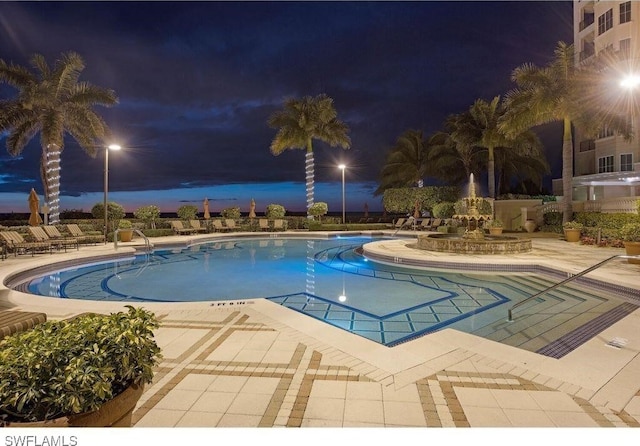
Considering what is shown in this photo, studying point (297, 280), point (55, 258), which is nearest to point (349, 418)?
point (297, 280)

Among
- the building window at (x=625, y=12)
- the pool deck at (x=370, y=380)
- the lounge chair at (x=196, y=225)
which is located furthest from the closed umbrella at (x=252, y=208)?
the building window at (x=625, y=12)

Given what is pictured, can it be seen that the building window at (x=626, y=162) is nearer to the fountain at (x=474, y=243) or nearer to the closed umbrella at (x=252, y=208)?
the fountain at (x=474, y=243)

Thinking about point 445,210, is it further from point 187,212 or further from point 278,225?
point 187,212

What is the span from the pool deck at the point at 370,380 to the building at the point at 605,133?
2170 centimetres

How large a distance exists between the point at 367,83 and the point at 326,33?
8287 millimetres

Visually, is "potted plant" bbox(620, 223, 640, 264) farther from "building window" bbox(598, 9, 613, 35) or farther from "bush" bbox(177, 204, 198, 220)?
"building window" bbox(598, 9, 613, 35)

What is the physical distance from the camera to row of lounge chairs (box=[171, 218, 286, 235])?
2275cm

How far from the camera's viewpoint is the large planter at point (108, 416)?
2047 mm

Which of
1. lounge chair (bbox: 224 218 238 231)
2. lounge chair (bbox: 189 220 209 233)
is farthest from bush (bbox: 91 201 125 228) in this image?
lounge chair (bbox: 224 218 238 231)

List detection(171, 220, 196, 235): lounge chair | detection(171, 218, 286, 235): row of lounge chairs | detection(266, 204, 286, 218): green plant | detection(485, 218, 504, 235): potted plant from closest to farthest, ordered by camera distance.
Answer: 1. detection(485, 218, 504, 235): potted plant
2. detection(171, 220, 196, 235): lounge chair
3. detection(171, 218, 286, 235): row of lounge chairs
4. detection(266, 204, 286, 218): green plant

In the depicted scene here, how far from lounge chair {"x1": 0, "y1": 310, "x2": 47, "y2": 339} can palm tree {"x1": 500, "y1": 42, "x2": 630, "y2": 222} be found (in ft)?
66.6
